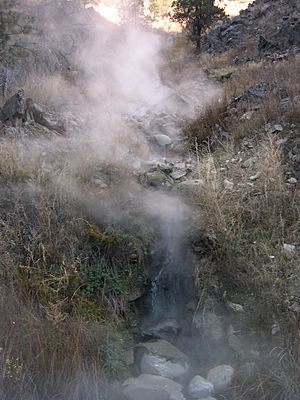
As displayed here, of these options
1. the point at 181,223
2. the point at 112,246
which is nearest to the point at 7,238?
the point at 112,246

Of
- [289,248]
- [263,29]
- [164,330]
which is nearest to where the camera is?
[164,330]

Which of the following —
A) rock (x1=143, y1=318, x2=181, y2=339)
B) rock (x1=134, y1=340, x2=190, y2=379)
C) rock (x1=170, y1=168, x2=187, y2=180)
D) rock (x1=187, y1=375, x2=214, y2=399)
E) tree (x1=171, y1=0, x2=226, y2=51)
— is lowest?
rock (x1=187, y1=375, x2=214, y2=399)

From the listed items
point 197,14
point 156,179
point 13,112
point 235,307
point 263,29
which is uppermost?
point 197,14

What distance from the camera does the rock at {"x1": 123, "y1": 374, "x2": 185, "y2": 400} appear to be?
2938 mm

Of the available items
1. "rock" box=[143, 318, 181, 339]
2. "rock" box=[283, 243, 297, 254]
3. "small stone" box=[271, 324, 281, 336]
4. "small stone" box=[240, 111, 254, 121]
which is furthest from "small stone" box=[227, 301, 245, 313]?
"small stone" box=[240, 111, 254, 121]

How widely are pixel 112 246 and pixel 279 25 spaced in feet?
28.7

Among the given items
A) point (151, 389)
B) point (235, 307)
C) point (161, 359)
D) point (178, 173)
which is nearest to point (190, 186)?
point (178, 173)

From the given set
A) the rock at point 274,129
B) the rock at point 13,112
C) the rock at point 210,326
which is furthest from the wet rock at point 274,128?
the rock at point 13,112

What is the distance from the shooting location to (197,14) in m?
13.4

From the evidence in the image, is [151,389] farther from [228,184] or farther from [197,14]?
[197,14]

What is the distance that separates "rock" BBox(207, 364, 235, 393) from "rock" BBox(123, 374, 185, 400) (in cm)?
22

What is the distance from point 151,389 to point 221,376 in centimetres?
47

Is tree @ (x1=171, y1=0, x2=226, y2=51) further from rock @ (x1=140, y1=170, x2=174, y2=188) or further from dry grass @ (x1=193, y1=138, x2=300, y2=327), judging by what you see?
dry grass @ (x1=193, y1=138, x2=300, y2=327)

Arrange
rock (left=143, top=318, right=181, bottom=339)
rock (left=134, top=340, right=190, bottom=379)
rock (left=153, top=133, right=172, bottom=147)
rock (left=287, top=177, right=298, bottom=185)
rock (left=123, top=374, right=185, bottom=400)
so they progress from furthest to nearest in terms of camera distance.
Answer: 1. rock (left=153, top=133, right=172, bottom=147)
2. rock (left=287, top=177, right=298, bottom=185)
3. rock (left=143, top=318, right=181, bottom=339)
4. rock (left=134, top=340, right=190, bottom=379)
5. rock (left=123, top=374, right=185, bottom=400)
